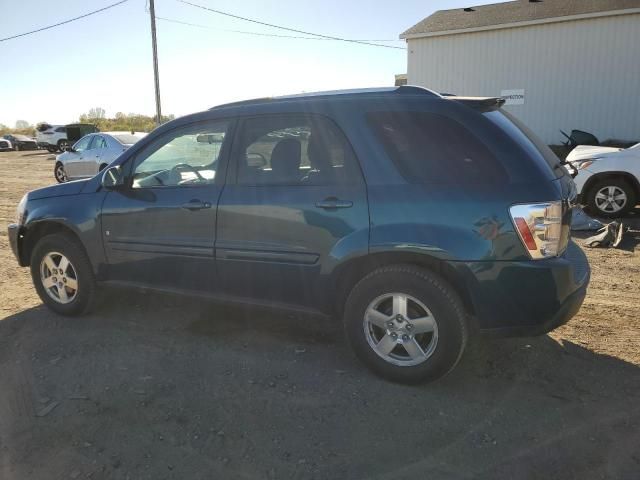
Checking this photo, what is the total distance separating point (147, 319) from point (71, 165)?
1158cm

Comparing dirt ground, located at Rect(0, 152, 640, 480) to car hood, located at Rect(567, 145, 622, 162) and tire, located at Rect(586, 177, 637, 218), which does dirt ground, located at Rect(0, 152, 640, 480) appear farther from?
Result: car hood, located at Rect(567, 145, 622, 162)

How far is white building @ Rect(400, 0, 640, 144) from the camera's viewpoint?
1530 cm

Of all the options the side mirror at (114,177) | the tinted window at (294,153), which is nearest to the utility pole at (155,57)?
the side mirror at (114,177)

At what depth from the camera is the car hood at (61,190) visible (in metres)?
4.62

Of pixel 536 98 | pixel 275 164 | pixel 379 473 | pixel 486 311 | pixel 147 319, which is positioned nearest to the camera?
pixel 379 473

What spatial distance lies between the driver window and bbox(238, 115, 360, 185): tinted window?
10.4 inches

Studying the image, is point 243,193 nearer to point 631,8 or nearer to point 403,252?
point 403,252

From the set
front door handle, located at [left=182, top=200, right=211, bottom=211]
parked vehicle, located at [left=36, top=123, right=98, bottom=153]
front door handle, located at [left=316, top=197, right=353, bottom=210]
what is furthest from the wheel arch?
parked vehicle, located at [left=36, top=123, right=98, bottom=153]

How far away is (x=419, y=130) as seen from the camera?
341 centimetres

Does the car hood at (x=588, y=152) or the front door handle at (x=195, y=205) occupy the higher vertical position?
the car hood at (x=588, y=152)

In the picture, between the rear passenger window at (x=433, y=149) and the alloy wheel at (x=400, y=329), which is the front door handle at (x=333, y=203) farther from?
the alloy wheel at (x=400, y=329)

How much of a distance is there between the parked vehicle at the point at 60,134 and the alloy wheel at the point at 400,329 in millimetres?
33276

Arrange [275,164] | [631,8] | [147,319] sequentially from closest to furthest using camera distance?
[275,164]
[147,319]
[631,8]

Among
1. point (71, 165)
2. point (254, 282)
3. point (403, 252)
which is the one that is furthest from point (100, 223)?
point (71, 165)
